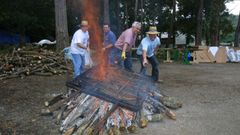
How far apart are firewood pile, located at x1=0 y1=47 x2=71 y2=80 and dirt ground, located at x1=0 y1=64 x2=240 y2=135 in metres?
0.57

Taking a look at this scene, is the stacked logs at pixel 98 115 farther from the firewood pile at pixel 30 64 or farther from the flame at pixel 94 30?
the firewood pile at pixel 30 64

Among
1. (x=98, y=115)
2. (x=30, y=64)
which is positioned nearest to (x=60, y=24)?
(x=30, y=64)

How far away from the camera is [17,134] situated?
5680 millimetres

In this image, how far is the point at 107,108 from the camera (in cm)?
613

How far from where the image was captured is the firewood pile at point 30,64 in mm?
12133

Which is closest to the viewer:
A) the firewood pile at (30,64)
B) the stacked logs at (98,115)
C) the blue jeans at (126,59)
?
the stacked logs at (98,115)

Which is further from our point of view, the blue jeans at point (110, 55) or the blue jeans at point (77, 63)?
the blue jeans at point (110, 55)

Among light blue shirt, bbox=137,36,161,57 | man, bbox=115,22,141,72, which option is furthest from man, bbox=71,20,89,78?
light blue shirt, bbox=137,36,161,57

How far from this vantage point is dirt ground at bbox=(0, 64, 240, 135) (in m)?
5.98

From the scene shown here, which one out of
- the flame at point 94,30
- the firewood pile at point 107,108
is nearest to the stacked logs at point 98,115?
the firewood pile at point 107,108

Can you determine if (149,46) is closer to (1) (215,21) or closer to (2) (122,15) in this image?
(2) (122,15)

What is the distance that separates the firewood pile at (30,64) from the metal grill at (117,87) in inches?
199

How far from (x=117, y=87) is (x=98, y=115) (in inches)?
39.4

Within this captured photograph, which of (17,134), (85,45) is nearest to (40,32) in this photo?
(85,45)
